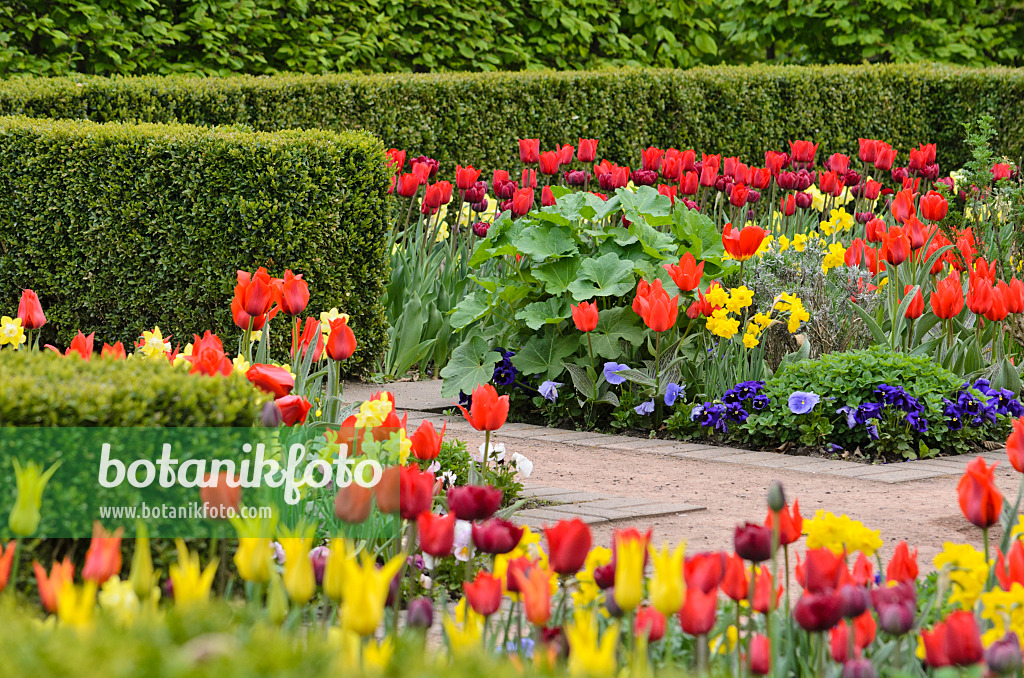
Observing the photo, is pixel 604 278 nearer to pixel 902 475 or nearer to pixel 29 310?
pixel 902 475

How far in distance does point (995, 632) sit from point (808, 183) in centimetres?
532

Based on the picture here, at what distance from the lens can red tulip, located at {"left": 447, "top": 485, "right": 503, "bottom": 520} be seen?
7.73ft

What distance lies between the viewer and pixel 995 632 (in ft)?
7.23

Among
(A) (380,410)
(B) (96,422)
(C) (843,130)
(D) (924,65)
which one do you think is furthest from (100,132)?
(D) (924,65)

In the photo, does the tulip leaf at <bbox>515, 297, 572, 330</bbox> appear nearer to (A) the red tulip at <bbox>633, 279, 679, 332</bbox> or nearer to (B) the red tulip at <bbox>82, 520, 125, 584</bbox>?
(A) the red tulip at <bbox>633, 279, 679, 332</bbox>

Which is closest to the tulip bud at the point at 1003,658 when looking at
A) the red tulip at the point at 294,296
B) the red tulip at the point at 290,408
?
the red tulip at the point at 290,408

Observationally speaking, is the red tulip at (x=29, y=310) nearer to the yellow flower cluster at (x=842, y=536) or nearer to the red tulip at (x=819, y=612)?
the yellow flower cluster at (x=842, y=536)

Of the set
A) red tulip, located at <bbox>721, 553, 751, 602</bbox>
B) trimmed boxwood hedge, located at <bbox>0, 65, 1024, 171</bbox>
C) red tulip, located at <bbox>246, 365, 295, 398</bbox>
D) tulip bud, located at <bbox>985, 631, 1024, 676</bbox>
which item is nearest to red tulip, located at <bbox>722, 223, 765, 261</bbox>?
red tulip, located at <bbox>246, 365, 295, 398</bbox>

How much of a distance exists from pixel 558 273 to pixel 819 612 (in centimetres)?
396

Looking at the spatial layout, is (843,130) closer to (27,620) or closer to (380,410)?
(380,410)

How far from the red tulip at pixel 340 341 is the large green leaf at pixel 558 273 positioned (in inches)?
89.9

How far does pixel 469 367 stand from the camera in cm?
576

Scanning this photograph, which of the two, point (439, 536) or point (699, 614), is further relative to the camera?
point (439, 536)

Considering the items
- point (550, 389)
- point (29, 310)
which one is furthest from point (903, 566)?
point (550, 389)
